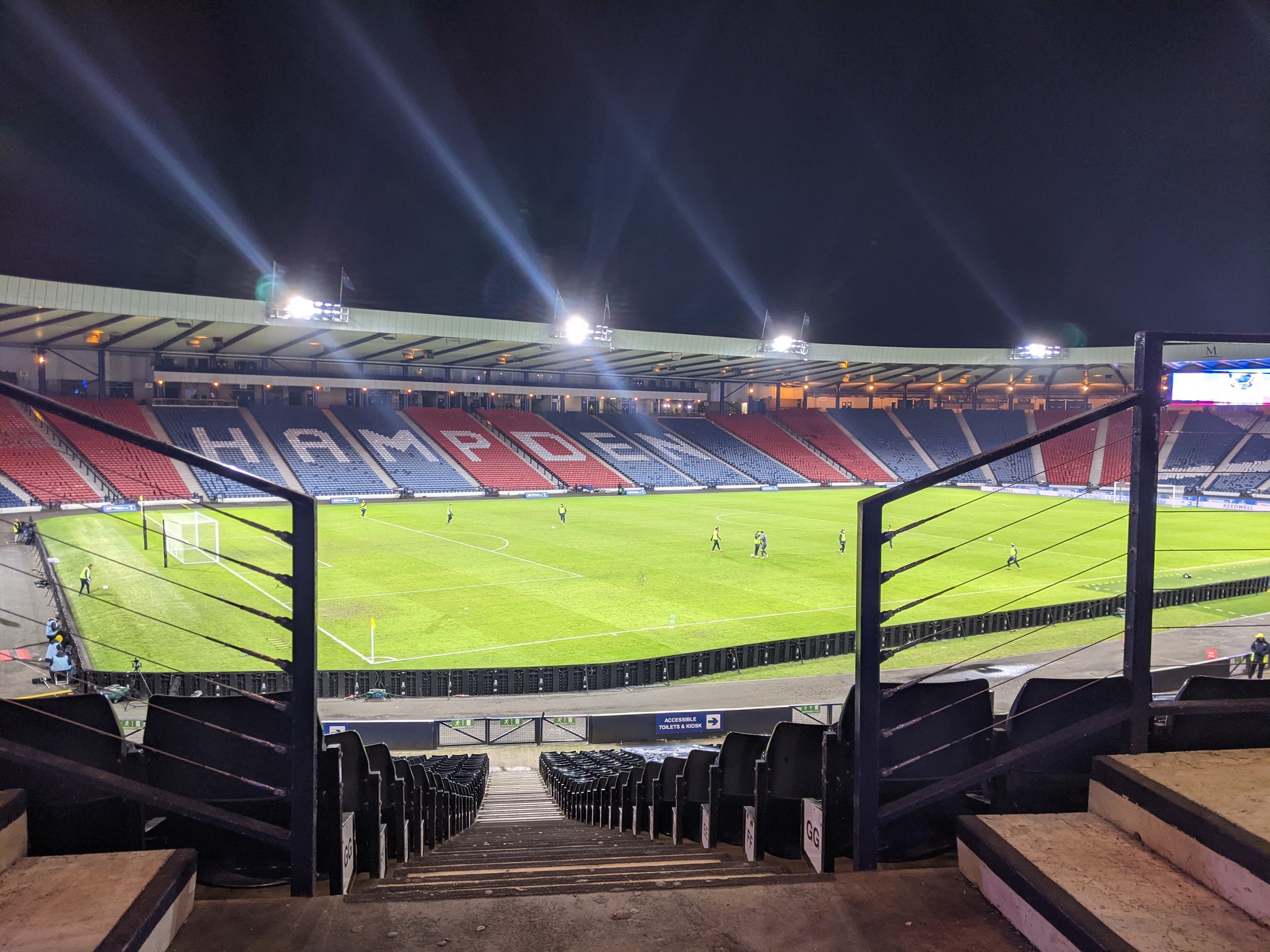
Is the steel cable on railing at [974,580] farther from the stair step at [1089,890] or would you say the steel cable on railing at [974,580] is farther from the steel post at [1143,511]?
the stair step at [1089,890]

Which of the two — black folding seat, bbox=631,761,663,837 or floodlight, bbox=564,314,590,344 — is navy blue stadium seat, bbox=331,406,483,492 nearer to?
floodlight, bbox=564,314,590,344

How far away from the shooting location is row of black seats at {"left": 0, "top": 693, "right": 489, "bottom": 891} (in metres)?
3.63

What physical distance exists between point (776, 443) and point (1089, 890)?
276ft

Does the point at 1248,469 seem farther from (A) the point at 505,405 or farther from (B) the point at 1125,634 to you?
(B) the point at 1125,634

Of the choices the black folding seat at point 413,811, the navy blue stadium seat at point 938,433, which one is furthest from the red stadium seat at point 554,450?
the black folding seat at point 413,811

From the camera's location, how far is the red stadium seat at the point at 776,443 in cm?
8100

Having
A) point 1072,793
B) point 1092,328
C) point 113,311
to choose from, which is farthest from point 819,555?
point 1092,328

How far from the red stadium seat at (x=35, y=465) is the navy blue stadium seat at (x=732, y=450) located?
52031mm

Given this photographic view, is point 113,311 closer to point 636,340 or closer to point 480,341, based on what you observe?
point 480,341

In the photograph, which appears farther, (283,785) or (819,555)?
(819,555)

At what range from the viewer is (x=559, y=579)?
29.9 meters

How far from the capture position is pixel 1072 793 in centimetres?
405

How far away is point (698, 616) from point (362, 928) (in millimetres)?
21812

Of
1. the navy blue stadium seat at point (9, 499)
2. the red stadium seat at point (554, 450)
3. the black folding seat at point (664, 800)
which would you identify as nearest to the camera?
the black folding seat at point (664, 800)
